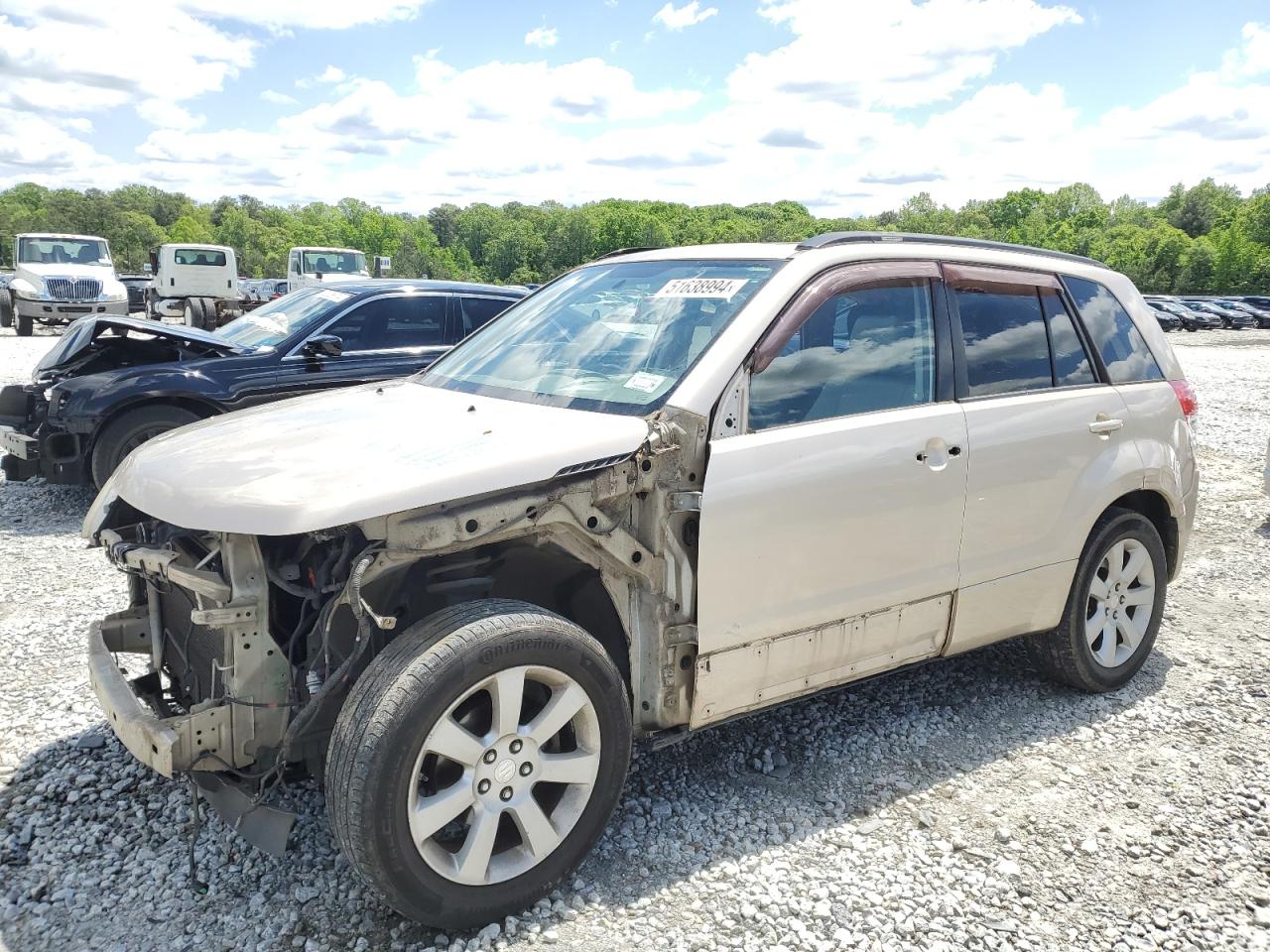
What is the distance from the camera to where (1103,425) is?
411 cm

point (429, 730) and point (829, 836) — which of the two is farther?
point (829, 836)

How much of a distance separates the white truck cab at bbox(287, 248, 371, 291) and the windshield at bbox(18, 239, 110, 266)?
4.40 m

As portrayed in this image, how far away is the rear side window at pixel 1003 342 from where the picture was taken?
3822 mm

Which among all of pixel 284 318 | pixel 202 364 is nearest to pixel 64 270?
pixel 284 318

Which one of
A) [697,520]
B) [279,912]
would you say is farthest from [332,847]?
[697,520]

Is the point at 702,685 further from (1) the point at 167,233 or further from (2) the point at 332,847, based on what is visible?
(1) the point at 167,233

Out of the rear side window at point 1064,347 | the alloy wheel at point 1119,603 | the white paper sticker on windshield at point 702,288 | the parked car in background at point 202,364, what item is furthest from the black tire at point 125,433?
the alloy wheel at point 1119,603

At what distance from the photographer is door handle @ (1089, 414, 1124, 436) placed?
408cm

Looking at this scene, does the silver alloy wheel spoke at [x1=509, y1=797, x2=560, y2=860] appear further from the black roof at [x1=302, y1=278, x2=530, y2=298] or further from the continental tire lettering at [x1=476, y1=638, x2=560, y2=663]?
the black roof at [x1=302, y1=278, x2=530, y2=298]

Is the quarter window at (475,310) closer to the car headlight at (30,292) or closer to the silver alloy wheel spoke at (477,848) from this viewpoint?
the silver alloy wheel spoke at (477,848)

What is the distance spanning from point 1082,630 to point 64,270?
82.0 feet

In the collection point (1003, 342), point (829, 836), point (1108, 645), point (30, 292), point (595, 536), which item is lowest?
point (829, 836)

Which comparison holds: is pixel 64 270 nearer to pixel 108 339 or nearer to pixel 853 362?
pixel 108 339

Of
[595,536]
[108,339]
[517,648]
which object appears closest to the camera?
[517,648]
